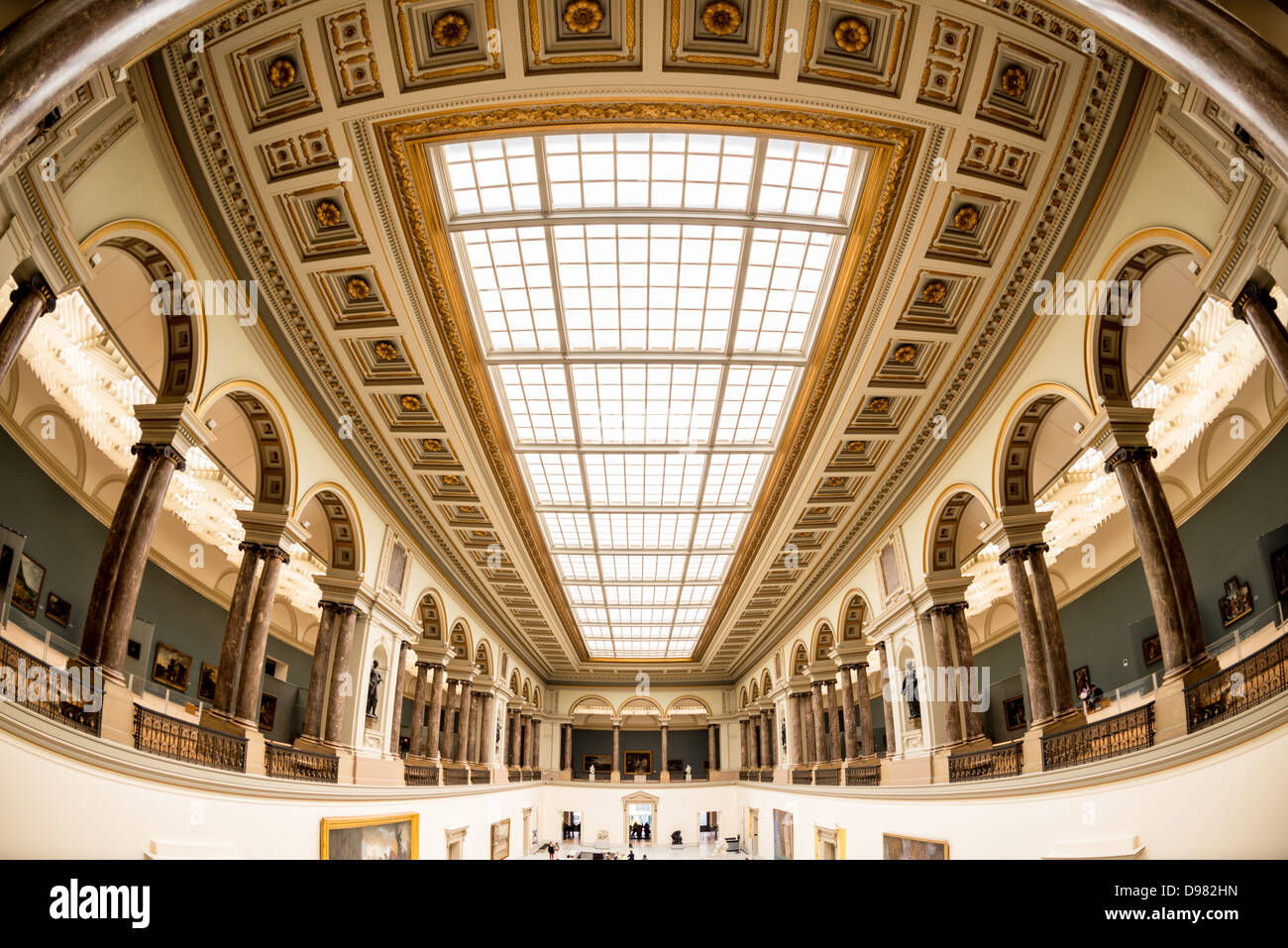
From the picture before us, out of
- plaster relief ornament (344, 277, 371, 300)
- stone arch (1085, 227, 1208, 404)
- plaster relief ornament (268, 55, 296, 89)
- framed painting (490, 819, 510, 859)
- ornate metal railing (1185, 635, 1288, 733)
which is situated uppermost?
plaster relief ornament (268, 55, 296, 89)

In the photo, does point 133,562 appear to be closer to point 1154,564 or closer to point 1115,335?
point 1154,564

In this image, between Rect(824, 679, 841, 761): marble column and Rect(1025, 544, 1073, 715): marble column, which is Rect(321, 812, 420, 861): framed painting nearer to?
Rect(1025, 544, 1073, 715): marble column

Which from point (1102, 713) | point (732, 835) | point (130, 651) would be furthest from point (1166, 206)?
point (732, 835)

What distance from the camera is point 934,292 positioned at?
1148 cm

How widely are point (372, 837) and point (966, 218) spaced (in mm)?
15875

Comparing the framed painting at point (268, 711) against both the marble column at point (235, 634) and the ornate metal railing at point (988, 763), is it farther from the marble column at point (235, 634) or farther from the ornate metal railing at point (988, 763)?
the ornate metal railing at point (988, 763)

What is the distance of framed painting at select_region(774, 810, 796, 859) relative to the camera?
25.6m

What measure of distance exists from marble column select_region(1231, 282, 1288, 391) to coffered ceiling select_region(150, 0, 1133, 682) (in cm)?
262

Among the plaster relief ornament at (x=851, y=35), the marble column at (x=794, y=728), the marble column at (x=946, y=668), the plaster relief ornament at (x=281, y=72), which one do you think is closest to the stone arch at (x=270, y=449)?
the plaster relief ornament at (x=281, y=72)

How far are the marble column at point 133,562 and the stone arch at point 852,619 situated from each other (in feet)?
58.0

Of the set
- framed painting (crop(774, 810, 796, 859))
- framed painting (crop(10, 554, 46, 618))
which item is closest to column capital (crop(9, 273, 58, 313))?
framed painting (crop(10, 554, 46, 618))

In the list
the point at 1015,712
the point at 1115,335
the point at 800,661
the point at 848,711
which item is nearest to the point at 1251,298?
the point at 1115,335

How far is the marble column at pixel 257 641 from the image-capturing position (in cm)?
1180
